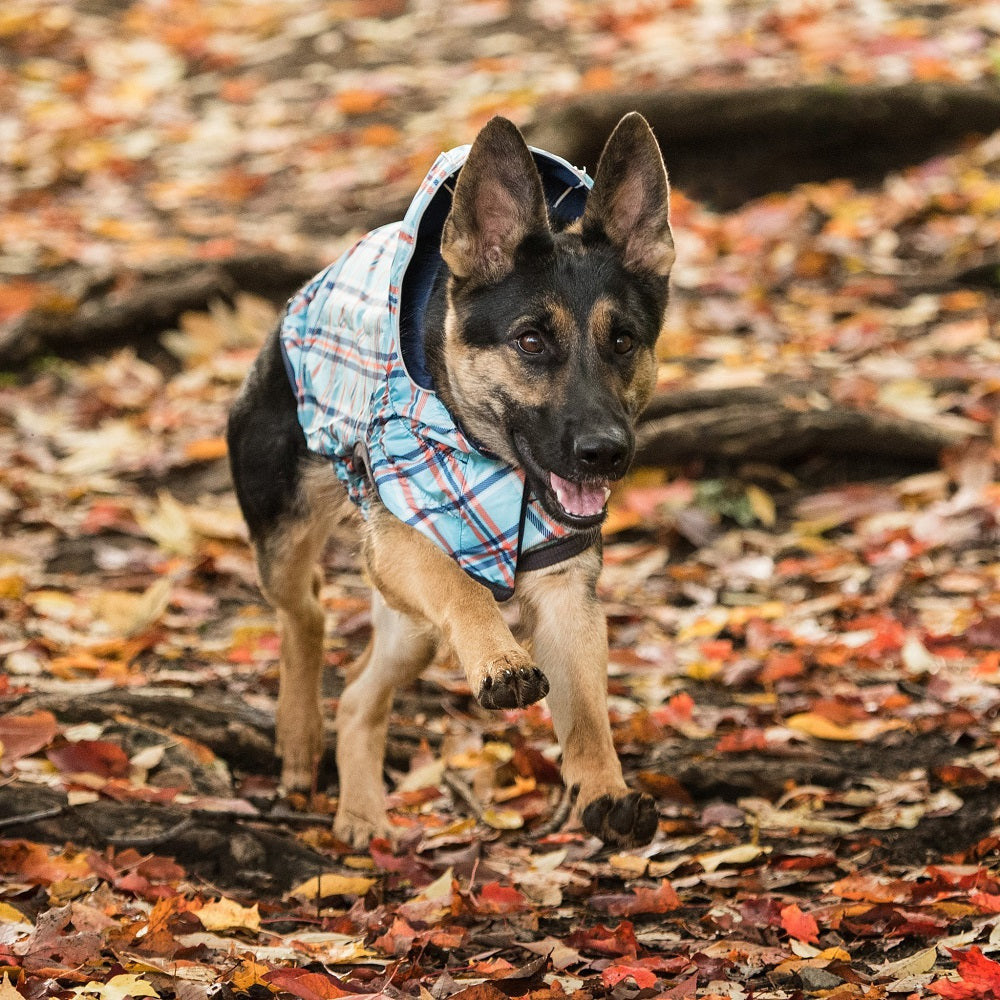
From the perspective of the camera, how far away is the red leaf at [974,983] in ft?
9.77

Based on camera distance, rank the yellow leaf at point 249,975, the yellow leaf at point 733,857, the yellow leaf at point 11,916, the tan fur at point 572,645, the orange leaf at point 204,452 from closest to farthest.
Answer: the yellow leaf at point 249,975 → the yellow leaf at point 11,916 → the tan fur at point 572,645 → the yellow leaf at point 733,857 → the orange leaf at point 204,452

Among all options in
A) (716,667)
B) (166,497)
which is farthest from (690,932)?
(166,497)

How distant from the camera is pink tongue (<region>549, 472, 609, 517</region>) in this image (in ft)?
12.3

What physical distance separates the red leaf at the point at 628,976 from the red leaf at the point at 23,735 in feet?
6.23

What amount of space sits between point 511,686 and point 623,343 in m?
1.07

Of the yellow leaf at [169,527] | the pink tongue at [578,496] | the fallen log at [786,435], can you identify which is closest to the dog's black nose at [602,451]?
the pink tongue at [578,496]

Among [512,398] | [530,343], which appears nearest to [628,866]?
[512,398]

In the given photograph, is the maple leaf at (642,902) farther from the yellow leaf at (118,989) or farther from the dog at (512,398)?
the yellow leaf at (118,989)

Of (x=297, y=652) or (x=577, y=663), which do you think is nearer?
(x=577, y=663)

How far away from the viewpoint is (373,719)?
15.8 feet

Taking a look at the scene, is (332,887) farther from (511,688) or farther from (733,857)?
(733,857)

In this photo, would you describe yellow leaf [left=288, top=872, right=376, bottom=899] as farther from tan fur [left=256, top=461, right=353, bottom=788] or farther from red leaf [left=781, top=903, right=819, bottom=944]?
red leaf [left=781, top=903, right=819, bottom=944]

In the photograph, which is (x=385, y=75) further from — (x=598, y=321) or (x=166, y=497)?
(x=598, y=321)

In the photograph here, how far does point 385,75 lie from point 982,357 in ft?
21.8
